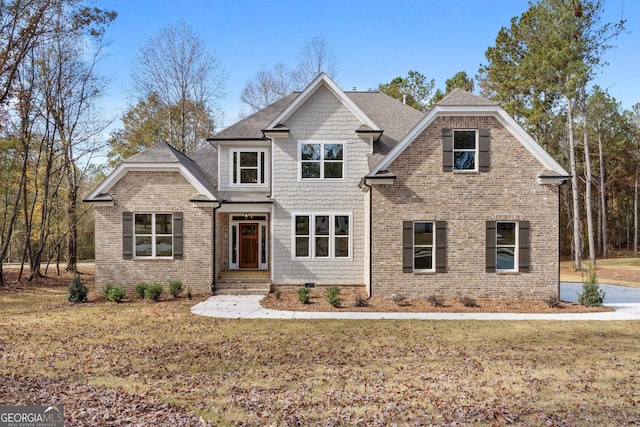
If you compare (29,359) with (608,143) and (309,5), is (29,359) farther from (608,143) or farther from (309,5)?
(608,143)

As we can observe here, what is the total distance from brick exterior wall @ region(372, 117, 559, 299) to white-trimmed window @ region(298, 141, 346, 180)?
2454 mm

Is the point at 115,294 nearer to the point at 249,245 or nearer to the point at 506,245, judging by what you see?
the point at 249,245

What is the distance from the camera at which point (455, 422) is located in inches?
196

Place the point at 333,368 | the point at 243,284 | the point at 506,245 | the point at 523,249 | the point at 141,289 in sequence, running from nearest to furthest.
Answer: the point at 333,368, the point at 523,249, the point at 506,245, the point at 141,289, the point at 243,284

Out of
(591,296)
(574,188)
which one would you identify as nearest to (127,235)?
(591,296)

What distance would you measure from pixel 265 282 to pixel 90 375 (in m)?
8.90

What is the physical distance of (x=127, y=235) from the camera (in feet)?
48.7

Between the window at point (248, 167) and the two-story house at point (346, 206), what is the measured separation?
47 millimetres

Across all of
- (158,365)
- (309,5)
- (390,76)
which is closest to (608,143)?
(390,76)

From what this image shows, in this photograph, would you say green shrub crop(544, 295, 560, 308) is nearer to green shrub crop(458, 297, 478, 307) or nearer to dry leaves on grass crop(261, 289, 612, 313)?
dry leaves on grass crop(261, 289, 612, 313)

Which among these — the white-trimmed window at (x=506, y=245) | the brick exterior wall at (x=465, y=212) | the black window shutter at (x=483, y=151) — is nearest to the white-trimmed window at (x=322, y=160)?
the brick exterior wall at (x=465, y=212)

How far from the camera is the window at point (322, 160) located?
15.5 meters
